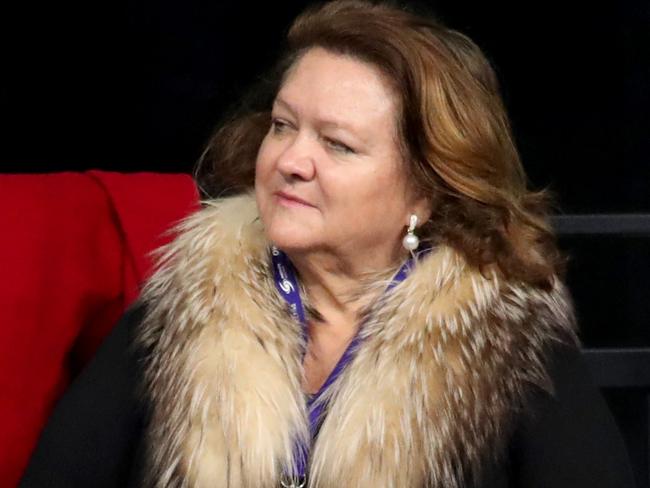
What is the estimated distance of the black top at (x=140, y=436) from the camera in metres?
1.63

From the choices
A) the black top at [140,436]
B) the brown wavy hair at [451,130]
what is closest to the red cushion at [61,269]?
the black top at [140,436]

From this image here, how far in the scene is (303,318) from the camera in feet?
5.63

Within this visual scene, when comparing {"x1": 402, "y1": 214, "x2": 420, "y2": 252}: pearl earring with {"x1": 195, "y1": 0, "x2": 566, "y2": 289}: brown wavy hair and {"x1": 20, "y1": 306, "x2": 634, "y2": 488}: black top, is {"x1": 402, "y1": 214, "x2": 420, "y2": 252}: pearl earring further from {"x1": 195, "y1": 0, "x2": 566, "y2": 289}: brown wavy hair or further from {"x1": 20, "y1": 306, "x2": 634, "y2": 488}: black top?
{"x1": 20, "y1": 306, "x2": 634, "y2": 488}: black top

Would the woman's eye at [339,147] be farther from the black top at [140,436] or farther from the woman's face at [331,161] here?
the black top at [140,436]

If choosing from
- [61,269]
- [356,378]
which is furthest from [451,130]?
[61,269]

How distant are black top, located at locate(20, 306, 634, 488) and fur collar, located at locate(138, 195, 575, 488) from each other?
0.10ft

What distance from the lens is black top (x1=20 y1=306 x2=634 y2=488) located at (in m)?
1.63

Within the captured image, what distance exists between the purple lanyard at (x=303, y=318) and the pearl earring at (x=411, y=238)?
29 millimetres

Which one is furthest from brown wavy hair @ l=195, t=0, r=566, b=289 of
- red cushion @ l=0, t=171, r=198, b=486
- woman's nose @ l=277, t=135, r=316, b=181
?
red cushion @ l=0, t=171, r=198, b=486

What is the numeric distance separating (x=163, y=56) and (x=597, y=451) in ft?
2.98

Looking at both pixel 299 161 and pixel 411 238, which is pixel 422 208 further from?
pixel 299 161

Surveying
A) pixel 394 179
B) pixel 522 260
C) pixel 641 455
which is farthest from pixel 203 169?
pixel 641 455

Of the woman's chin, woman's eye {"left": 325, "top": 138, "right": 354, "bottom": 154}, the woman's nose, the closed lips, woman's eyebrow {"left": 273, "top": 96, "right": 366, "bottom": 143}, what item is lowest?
the woman's chin

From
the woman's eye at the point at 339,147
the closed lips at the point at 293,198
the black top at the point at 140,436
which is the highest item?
the woman's eye at the point at 339,147
